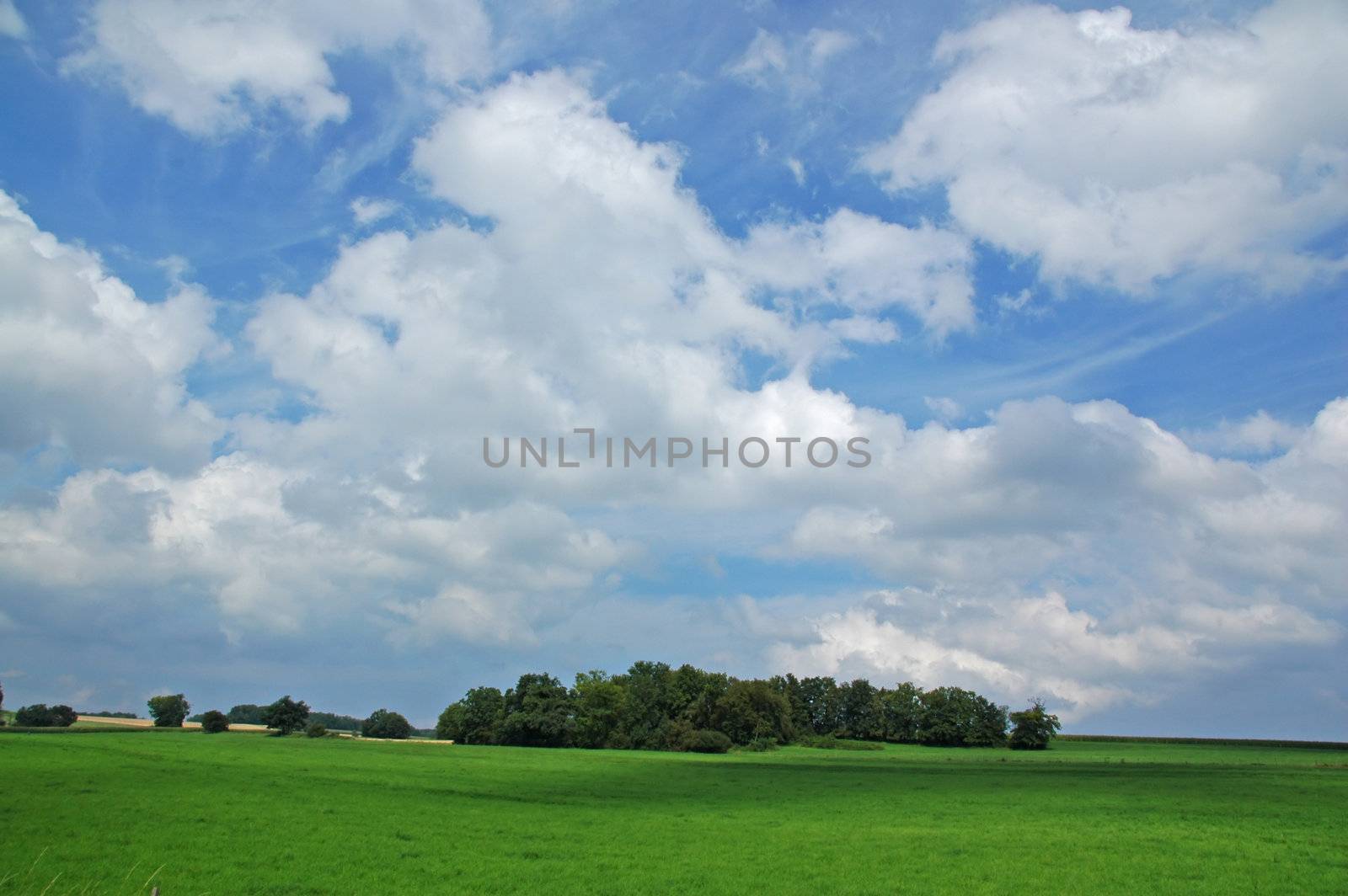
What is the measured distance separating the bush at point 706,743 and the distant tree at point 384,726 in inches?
1854

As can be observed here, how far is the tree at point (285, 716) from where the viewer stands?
10806 centimetres

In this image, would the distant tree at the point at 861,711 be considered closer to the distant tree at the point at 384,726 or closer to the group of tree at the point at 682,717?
the group of tree at the point at 682,717

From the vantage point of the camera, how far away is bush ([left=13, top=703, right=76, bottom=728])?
4099 inches

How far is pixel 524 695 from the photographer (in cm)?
12250

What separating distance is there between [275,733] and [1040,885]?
101721mm

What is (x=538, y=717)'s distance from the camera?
116375 mm

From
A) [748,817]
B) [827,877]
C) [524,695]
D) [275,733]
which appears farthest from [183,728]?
[827,877]

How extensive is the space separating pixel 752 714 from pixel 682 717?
10.3 metres

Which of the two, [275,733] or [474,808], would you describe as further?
[275,733]

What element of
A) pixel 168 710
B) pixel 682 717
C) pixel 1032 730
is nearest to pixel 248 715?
pixel 168 710

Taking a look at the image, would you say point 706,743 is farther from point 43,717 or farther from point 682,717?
point 43,717

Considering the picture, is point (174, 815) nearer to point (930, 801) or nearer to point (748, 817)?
point (748, 817)

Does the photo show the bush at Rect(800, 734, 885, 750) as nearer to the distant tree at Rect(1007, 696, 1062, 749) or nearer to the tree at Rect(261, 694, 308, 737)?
the distant tree at Rect(1007, 696, 1062, 749)

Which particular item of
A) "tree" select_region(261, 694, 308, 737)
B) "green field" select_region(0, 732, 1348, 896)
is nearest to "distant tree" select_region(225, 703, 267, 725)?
"tree" select_region(261, 694, 308, 737)
